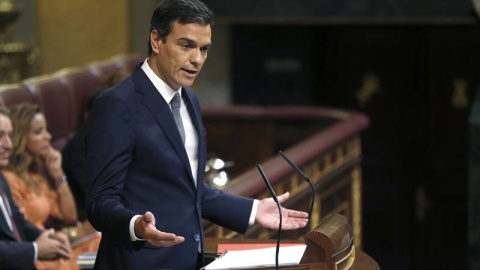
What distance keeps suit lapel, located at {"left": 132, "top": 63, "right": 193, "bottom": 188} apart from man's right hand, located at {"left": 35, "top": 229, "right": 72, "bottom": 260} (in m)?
1.43

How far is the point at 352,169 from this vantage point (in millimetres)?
6648

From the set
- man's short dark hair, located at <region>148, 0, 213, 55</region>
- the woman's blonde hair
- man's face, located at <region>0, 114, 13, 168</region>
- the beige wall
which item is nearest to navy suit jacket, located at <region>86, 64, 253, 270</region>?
man's short dark hair, located at <region>148, 0, 213, 55</region>

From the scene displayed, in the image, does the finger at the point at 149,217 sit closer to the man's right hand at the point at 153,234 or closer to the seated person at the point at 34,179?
the man's right hand at the point at 153,234

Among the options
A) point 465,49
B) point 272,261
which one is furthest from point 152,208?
point 465,49

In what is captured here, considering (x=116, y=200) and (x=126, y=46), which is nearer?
(x=116, y=200)

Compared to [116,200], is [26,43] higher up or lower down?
lower down

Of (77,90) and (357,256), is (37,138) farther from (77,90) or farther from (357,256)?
(357,256)

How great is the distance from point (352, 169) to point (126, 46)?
332 centimetres

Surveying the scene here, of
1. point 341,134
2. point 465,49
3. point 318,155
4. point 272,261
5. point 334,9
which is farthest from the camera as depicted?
point 465,49

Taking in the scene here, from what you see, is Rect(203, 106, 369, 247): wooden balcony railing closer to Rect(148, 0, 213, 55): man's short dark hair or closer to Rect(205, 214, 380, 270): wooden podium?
Rect(205, 214, 380, 270): wooden podium

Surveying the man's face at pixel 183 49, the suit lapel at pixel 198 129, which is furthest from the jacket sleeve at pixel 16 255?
the man's face at pixel 183 49

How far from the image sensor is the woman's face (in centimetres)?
473

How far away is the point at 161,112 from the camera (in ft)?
8.50

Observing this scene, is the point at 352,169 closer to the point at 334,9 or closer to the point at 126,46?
the point at 334,9
